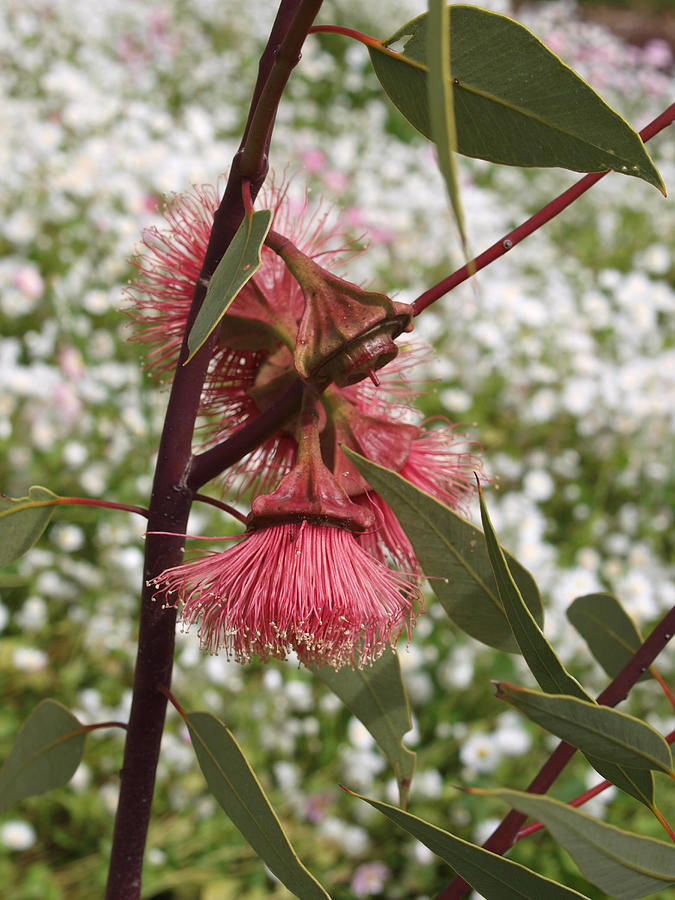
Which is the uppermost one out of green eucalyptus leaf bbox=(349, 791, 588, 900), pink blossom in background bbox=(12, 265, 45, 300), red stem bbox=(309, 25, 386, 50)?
pink blossom in background bbox=(12, 265, 45, 300)

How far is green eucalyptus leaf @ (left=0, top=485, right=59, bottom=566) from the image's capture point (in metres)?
0.38

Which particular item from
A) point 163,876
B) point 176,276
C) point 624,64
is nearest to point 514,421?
point 163,876

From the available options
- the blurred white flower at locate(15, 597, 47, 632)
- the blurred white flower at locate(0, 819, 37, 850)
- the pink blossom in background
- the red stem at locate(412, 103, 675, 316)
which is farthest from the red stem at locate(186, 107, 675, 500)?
the pink blossom in background

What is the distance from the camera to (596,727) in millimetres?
287

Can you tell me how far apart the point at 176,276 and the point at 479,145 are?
18 cm

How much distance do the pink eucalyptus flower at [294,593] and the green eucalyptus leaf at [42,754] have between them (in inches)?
4.9

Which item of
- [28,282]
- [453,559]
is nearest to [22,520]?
[453,559]

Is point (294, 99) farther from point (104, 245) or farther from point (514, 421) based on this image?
point (514, 421)

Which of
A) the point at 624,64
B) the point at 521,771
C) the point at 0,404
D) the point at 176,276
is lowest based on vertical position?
the point at 521,771

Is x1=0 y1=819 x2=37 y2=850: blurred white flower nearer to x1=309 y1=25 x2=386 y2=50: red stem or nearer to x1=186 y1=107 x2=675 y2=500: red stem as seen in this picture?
x1=186 y1=107 x2=675 y2=500: red stem

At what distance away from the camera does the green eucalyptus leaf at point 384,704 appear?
43cm

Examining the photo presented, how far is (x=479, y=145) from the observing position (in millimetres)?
332

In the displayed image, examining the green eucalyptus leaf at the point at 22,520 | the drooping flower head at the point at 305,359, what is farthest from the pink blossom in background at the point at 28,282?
the green eucalyptus leaf at the point at 22,520

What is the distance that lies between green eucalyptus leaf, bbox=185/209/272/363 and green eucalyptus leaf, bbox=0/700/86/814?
25 cm
